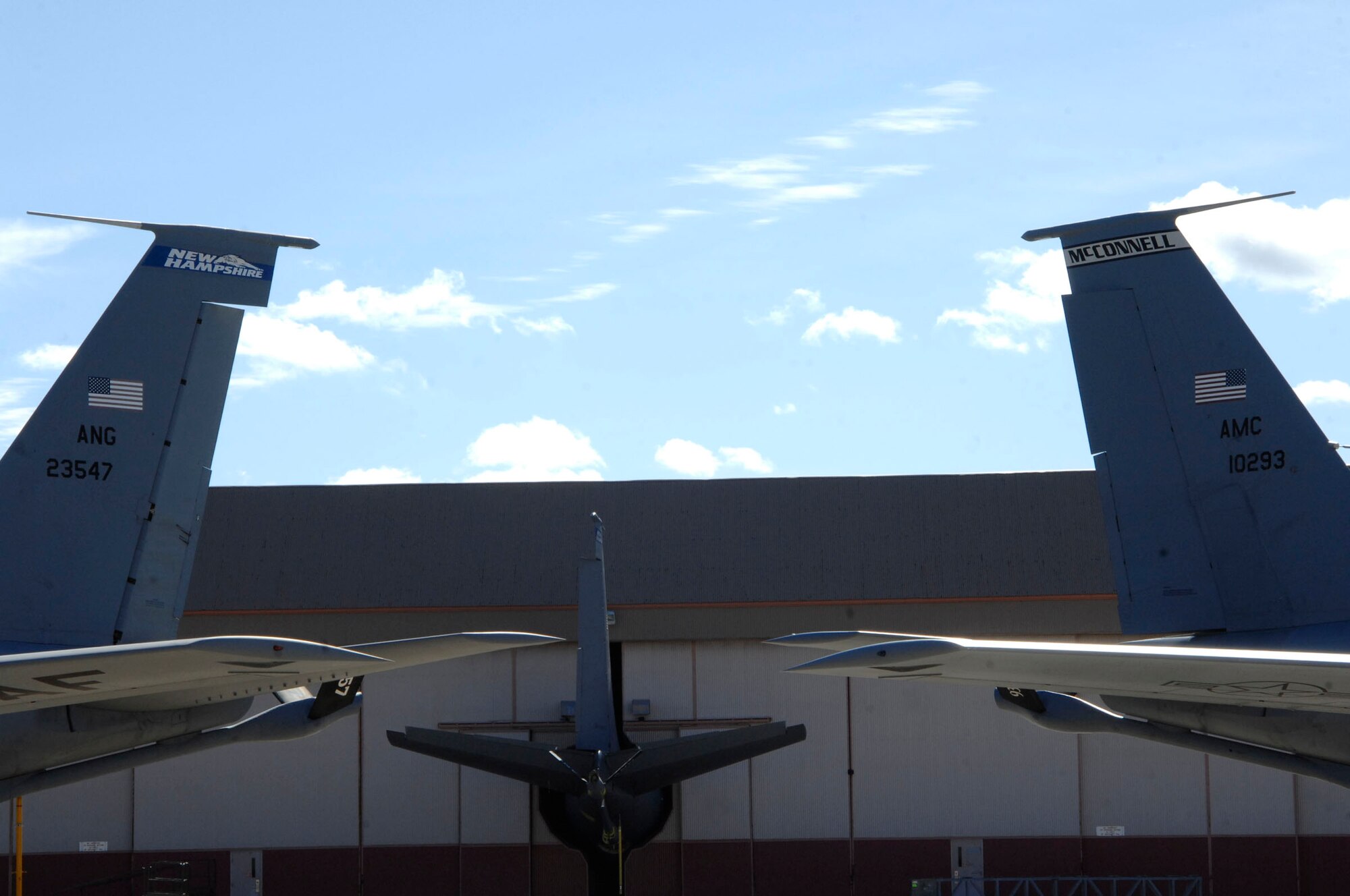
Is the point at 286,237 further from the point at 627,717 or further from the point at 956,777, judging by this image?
the point at 956,777

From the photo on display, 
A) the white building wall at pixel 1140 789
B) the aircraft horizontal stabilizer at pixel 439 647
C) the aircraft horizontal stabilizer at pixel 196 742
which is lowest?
the white building wall at pixel 1140 789

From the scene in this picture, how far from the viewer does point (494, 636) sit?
7027 millimetres

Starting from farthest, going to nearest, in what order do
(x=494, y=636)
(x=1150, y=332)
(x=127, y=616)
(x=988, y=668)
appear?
(x=1150, y=332)
(x=127, y=616)
(x=494, y=636)
(x=988, y=668)

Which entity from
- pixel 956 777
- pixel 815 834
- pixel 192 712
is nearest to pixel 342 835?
pixel 815 834

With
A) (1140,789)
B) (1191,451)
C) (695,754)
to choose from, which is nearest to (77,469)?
(1191,451)

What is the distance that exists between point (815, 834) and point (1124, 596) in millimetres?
15233

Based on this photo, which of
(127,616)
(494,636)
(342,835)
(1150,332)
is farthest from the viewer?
(342,835)

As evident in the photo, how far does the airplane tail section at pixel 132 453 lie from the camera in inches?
384

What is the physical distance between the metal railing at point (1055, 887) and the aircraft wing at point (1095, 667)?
17708 mm

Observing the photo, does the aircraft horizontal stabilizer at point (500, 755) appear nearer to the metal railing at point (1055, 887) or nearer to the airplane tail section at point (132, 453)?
the metal railing at point (1055, 887)

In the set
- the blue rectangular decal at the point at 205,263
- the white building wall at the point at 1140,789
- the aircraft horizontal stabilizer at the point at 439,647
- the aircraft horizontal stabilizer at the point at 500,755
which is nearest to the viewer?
the aircraft horizontal stabilizer at the point at 439,647

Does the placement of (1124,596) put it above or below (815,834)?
above

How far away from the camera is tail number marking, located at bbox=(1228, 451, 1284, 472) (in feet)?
33.6

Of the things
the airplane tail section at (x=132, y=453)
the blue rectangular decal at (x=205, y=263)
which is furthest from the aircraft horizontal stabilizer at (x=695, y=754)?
the blue rectangular decal at (x=205, y=263)
